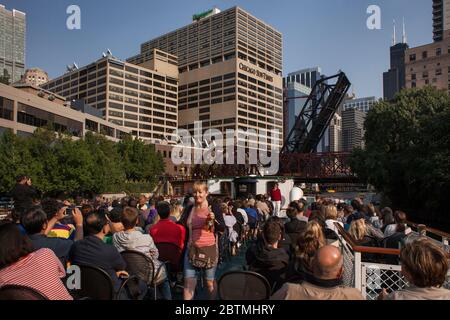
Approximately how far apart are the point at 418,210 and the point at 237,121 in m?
93.9

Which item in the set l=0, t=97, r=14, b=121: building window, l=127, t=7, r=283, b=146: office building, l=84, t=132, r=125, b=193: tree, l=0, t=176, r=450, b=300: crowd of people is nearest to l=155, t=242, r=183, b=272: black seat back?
l=0, t=176, r=450, b=300: crowd of people

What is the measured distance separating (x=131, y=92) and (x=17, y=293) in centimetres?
11624

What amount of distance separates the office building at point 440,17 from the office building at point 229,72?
58.3 metres

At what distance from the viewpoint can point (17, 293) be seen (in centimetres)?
235

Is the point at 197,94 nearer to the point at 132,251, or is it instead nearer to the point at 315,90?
the point at 315,90

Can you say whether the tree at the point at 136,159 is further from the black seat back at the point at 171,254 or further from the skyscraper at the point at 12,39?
the skyscraper at the point at 12,39

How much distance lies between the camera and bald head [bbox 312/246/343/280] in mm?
2549

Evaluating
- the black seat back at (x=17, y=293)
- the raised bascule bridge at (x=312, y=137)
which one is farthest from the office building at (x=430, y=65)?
the black seat back at (x=17, y=293)

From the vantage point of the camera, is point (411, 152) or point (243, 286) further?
point (411, 152)

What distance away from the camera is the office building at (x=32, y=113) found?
37.8m

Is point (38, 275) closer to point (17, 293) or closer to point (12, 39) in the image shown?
point (17, 293)

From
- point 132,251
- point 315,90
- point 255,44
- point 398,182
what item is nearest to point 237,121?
point 255,44

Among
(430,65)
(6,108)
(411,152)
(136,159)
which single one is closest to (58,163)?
(6,108)

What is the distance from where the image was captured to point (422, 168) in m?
20.5
